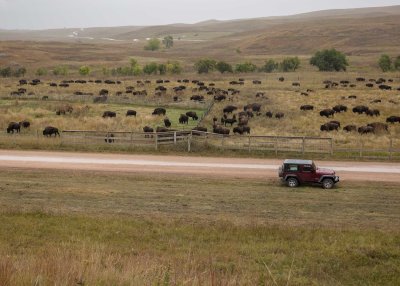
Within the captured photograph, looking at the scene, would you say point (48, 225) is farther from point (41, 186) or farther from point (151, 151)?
point (151, 151)

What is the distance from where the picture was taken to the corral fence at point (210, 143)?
106 ft

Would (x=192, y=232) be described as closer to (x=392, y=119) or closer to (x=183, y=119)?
(x=183, y=119)

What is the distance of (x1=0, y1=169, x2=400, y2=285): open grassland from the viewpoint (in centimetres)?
742

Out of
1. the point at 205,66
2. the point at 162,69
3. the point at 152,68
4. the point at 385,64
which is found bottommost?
the point at 162,69

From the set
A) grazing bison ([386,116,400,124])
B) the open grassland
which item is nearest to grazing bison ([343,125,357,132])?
grazing bison ([386,116,400,124])

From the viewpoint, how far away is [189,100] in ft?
202

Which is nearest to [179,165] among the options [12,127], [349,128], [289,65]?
[12,127]

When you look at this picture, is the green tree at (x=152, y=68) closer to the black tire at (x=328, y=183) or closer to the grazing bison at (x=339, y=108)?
the grazing bison at (x=339, y=108)

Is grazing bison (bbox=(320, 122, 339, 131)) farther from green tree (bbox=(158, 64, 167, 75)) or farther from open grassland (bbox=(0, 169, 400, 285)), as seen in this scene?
green tree (bbox=(158, 64, 167, 75))

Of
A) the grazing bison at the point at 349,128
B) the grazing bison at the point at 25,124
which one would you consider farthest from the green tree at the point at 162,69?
the grazing bison at the point at 349,128

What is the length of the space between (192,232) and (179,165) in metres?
15.3

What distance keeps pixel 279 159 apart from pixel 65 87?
54630 millimetres

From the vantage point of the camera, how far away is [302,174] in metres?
24.7

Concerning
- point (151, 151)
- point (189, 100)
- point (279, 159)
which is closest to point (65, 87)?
point (189, 100)
